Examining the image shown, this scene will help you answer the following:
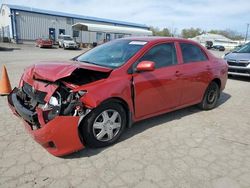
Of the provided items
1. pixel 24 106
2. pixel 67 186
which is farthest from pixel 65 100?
pixel 67 186

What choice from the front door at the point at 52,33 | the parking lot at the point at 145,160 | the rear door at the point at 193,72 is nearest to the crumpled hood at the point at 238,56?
the rear door at the point at 193,72

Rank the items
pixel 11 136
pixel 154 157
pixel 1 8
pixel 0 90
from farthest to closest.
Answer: pixel 1 8 → pixel 0 90 → pixel 11 136 → pixel 154 157

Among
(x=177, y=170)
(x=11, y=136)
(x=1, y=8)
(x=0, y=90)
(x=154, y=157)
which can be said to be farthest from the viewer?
(x=1, y=8)

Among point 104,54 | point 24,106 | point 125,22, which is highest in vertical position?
point 125,22

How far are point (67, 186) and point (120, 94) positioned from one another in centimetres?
148

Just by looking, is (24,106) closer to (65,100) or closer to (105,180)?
(65,100)

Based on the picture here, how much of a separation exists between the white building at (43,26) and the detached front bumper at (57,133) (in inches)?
1442

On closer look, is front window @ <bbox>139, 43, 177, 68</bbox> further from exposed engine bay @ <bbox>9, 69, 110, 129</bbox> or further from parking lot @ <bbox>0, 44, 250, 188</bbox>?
parking lot @ <bbox>0, 44, 250, 188</bbox>

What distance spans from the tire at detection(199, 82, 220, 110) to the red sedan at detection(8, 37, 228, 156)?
606mm

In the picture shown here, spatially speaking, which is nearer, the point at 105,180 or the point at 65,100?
the point at 105,180

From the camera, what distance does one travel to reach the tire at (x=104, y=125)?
11.2ft

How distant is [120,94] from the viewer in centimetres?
362

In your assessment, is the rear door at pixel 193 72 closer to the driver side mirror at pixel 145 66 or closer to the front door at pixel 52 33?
the driver side mirror at pixel 145 66

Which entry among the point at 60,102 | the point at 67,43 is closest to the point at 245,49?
the point at 60,102
